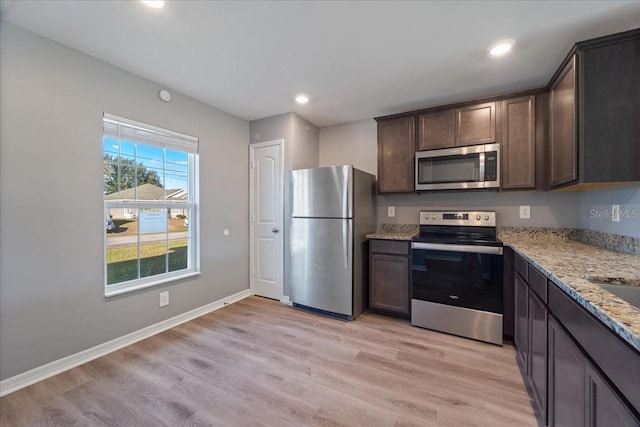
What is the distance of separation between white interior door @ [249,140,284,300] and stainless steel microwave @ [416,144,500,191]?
171cm

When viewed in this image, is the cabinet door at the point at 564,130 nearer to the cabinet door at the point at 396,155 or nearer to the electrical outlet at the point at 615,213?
the electrical outlet at the point at 615,213

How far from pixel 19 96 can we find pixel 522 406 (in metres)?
3.79

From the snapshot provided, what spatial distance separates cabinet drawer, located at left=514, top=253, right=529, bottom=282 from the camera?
1.75 meters

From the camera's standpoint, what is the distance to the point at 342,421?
150cm

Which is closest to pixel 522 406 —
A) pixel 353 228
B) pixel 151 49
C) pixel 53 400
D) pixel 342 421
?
pixel 342 421

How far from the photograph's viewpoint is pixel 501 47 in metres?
1.92

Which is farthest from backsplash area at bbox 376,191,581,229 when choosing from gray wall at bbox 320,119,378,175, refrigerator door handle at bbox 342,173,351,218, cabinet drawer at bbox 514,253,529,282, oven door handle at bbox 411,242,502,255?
cabinet drawer at bbox 514,253,529,282

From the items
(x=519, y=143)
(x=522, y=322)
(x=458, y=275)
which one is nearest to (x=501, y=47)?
(x=519, y=143)

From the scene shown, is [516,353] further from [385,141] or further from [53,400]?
[53,400]

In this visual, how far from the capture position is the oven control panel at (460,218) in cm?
278

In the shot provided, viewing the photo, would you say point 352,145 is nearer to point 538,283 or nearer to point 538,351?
point 538,283

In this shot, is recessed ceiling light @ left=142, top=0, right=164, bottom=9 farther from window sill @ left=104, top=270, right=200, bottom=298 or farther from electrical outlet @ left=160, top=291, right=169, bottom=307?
electrical outlet @ left=160, top=291, right=169, bottom=307

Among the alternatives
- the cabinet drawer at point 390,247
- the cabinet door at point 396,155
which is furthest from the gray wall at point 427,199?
the cabinet drawer at point 390,247

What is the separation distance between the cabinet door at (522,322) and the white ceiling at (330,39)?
1.71 meters
